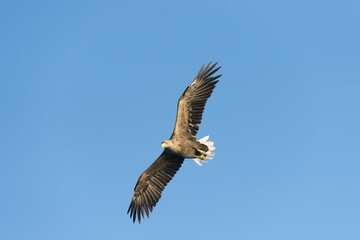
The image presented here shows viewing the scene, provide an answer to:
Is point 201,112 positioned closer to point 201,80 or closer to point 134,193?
point 201,80

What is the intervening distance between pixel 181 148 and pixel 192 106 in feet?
4.01

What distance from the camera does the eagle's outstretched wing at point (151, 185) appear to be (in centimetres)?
1961

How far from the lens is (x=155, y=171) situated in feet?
64.7

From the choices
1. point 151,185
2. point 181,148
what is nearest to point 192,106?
point 181,148

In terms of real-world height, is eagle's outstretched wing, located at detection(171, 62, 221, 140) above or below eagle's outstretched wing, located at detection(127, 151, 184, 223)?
above

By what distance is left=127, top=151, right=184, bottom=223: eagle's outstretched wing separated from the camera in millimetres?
19609

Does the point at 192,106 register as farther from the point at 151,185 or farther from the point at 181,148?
the point at 151,185

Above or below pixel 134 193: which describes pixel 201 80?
above

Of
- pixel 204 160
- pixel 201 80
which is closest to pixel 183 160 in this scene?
pixel 204 160

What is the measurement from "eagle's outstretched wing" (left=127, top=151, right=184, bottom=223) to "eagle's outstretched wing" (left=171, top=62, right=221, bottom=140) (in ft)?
3.29

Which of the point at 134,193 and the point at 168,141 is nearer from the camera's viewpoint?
the point at 168,141

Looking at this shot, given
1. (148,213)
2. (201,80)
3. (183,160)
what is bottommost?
(148,213)

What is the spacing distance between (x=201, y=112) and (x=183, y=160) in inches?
57.7

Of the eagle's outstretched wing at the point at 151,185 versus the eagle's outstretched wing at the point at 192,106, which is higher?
the eagle's outstretched wing at the point at 192,106
